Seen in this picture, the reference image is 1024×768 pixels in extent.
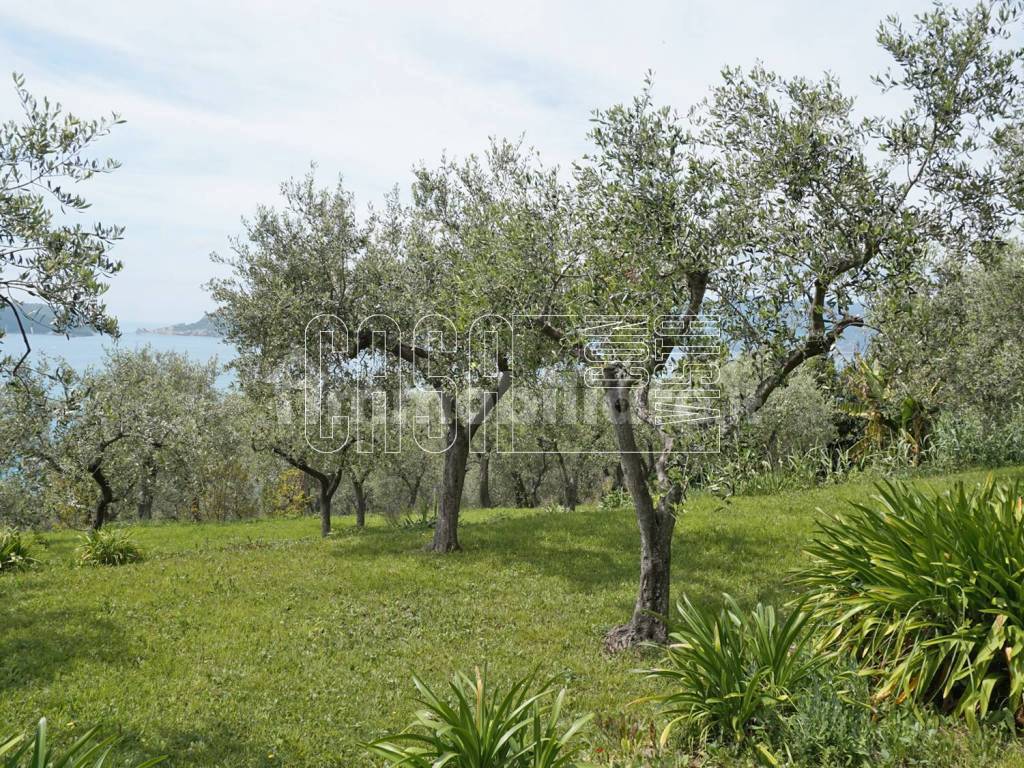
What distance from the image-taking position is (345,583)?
15.3 metres

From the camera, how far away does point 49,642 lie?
37.9 ft

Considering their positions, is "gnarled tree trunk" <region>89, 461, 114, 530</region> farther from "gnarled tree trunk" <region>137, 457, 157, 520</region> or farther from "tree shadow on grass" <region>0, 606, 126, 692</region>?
"tree shadow on grass" <region>0, 606, 126, 692</region>

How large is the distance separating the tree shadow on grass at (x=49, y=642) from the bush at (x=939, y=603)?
1066 centimetres

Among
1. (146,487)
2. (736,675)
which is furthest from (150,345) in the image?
(736,675)

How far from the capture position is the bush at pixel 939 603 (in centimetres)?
678

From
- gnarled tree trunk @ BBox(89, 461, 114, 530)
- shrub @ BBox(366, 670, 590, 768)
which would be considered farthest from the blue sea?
shrub @ BBox(366, 670, 590, 768)

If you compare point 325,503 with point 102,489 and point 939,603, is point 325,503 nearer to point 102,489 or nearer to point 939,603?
point 102,489

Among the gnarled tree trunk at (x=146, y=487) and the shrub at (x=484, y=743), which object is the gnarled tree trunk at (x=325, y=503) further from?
the shrub at (x=484, y=743)

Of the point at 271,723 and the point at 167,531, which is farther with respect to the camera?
the point at 167,531

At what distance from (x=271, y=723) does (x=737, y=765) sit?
5695 mm

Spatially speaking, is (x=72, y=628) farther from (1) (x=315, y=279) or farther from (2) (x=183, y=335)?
(2) (x=183, y=335)

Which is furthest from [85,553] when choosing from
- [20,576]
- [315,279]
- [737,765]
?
[737,765]

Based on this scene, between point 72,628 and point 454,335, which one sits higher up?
point 454,335

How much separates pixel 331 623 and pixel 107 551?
9431 mm
